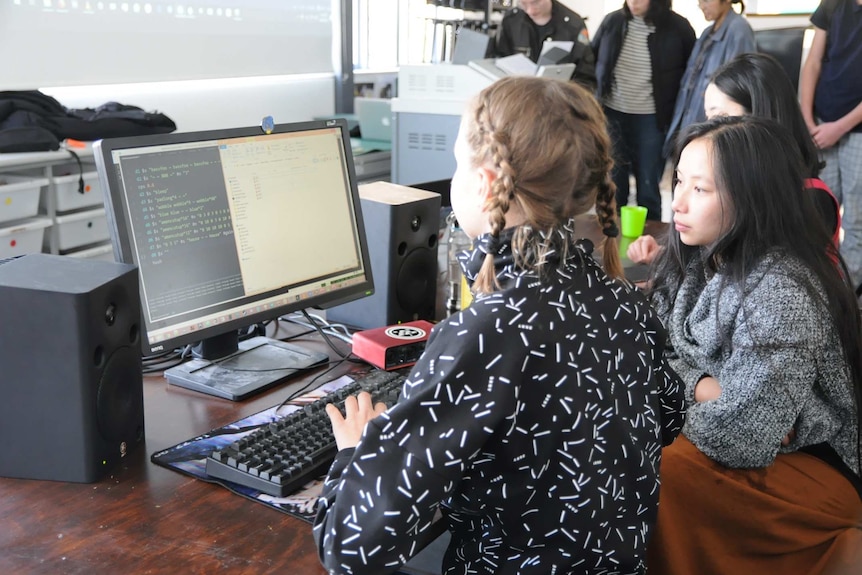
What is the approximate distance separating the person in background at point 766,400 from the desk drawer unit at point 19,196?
236 cm

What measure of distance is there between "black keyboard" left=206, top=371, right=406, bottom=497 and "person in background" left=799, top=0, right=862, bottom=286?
2.74 m

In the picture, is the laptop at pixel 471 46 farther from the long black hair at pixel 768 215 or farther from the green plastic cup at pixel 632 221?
the long black hair at pixel 768 215

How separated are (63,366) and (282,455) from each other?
0.29 meters

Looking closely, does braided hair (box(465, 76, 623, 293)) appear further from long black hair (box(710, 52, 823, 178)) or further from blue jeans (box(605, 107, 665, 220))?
blue jeans (box(605, 107, 665, 220))

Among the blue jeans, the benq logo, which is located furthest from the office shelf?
the blue jeans

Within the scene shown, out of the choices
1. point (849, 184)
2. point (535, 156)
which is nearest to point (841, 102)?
point (849, 184)

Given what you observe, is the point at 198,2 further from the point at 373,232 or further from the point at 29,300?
the point at 29,300

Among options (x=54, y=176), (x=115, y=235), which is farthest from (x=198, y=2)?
(x=115, y=235)

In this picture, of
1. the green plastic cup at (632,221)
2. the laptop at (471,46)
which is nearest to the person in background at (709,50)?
the laptop at (471,46)

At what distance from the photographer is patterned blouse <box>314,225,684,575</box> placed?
2.67ft

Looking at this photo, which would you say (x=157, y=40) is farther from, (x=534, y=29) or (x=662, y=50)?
(x=662, y=50)

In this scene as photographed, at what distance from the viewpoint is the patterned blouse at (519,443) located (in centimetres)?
81

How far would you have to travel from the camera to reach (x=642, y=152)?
4141 millimetres

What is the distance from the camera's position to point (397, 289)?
1.65m
